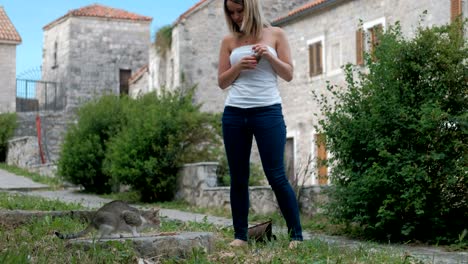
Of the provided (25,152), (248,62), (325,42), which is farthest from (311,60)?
(248,62)

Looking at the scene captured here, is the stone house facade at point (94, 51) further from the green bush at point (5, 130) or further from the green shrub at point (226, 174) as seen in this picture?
the green shrub at point (226, 174)

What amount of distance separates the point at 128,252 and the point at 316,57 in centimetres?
1993

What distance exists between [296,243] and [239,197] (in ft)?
1.84

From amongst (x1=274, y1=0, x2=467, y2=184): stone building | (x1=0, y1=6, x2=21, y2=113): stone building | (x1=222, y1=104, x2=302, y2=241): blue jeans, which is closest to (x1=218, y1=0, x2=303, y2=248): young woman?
(x1=222, y1=104, x2=302, y2=241): blue jeans

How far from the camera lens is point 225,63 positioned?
5.83 metres

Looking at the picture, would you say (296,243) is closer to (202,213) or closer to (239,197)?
(239,197)

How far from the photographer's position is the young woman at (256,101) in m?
5.56

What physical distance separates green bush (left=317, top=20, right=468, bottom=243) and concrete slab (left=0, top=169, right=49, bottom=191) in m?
9.64

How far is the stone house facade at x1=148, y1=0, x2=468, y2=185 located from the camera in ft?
68.0

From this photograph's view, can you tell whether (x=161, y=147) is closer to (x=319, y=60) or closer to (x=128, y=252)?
Answer: (x=128, y=252)

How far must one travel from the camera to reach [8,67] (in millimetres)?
38875

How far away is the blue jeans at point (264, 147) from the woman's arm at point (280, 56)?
0.26 m

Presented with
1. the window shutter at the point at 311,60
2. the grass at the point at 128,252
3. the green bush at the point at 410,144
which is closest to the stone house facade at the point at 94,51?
the window shutter at the point at 311,60

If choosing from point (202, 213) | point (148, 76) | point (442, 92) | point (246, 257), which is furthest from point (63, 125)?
point (246, 257)
